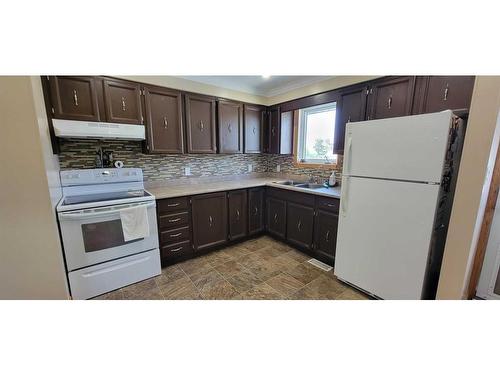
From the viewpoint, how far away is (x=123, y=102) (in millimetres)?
2033

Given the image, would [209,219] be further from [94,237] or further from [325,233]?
[325,233]

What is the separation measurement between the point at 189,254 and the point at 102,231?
3.14 feet

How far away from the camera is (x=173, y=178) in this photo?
270 cm

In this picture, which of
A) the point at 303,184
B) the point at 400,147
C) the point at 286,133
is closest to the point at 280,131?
the point at 286,133

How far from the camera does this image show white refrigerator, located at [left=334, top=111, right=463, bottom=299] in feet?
4.29

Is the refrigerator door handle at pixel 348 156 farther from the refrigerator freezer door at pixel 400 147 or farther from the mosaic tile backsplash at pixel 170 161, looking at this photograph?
the mosaic tile backsplash at pixel 170 161

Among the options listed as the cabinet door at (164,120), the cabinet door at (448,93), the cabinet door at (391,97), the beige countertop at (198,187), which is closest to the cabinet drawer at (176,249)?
the beige countertop at (198,187)

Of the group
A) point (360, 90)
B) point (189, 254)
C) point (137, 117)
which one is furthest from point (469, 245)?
point (137, 117)

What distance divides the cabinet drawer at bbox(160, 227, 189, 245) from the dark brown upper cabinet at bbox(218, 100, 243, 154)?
1.20 m

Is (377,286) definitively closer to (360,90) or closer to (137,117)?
(360,90)

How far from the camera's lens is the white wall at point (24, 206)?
1027 millimetres

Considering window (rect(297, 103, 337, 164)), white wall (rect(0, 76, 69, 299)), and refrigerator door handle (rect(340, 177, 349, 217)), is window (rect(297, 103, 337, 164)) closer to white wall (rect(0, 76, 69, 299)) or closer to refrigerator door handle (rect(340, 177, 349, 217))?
refrigerator door handle (rect(340, 177, 349, 217))

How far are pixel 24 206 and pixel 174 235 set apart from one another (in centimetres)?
128

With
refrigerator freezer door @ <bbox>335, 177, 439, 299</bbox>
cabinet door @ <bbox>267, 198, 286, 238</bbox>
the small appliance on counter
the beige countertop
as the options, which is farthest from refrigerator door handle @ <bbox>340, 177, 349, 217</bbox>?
the small appliance on counter
